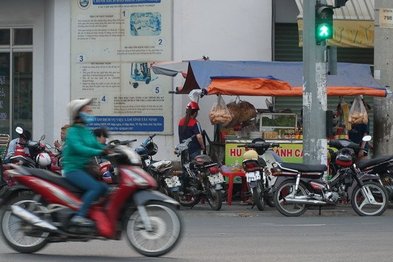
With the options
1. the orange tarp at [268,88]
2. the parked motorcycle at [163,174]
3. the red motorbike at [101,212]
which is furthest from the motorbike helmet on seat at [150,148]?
the red motorbike at [101,212]

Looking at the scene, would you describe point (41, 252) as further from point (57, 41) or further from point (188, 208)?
point (57, 41)

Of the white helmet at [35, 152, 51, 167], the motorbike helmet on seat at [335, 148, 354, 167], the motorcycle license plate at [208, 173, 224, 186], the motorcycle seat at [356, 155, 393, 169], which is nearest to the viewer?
the motorbike helmet on seat at [335, 148, 354, 167]

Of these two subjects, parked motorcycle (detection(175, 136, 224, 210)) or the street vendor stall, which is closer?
parked motorcycle (detection(175, 136, 224, 210))

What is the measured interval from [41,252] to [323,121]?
8.34 metres

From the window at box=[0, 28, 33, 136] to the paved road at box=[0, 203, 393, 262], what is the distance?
8019mm

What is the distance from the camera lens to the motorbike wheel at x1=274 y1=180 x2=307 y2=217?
15.4 metres

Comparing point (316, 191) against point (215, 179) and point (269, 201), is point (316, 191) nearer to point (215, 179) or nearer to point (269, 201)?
point (269, 201)

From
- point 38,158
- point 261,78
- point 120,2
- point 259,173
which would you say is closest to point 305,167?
point 259,173

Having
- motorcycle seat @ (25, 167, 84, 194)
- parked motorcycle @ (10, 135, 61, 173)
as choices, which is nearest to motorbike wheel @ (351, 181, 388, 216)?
parked motorcycle @ (10, 135, 61, 173)

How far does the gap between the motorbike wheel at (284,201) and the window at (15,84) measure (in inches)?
343

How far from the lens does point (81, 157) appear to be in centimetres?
961

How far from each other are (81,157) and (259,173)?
23.5 feet

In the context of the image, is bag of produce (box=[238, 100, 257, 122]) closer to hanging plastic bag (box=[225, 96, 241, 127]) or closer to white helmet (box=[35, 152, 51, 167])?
hanging plastic bag (box=[225, 96, 241, 127])

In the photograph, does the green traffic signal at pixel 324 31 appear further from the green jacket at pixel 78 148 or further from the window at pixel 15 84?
the window at pixel 15 84
